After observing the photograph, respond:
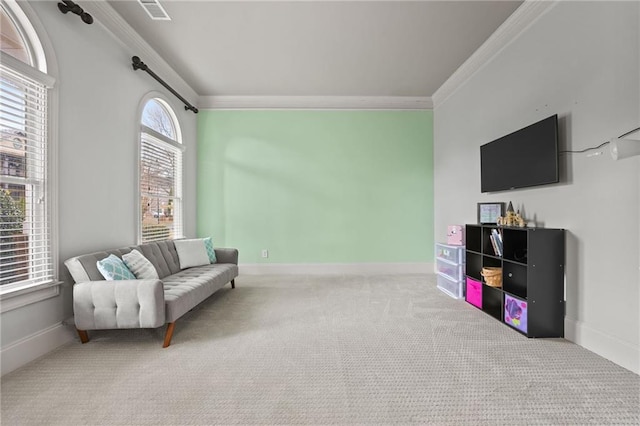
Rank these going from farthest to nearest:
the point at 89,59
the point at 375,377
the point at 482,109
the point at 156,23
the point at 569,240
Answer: the point at 482,109 → the point at 156,23 → the point at 89,59 → the point at 569,240 → the point at 375,377

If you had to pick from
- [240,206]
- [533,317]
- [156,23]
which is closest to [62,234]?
[156,23]

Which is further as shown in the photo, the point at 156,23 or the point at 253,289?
the point at 253,289

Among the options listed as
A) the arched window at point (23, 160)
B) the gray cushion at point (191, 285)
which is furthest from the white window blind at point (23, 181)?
the gray cushion at point (191, 285)

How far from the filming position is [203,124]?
185 inches

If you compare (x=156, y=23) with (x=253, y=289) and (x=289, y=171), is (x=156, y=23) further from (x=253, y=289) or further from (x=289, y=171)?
(x=253, y=289)

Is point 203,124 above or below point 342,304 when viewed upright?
above

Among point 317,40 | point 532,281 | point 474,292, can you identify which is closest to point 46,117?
point 317,40

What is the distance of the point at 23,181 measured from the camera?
198cm

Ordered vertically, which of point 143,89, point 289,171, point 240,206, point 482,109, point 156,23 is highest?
point 156,23

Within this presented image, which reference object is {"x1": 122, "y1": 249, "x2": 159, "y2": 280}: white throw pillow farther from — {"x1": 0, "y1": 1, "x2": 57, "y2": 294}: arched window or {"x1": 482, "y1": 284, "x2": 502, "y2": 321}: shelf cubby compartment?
{"x1": 482, "y1": 284, "x2": 502, "y2": 321}: shelf cubby compartment

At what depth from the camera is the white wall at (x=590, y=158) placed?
1821 millimetres

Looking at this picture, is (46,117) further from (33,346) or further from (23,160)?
(33,346)

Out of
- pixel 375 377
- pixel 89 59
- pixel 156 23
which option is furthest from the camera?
pixel 156 23

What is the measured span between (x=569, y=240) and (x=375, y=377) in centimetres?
192
